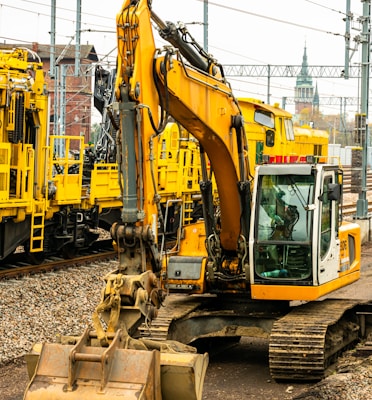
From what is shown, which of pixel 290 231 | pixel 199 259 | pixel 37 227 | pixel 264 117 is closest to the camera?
pixel 290 231

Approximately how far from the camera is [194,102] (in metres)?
9.75

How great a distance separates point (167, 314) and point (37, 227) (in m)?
7.36

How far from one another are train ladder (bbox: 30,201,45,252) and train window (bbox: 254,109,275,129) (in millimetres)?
8687

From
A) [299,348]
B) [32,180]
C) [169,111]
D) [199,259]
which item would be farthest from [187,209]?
[169,111]

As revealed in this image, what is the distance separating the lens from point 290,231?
1093cm

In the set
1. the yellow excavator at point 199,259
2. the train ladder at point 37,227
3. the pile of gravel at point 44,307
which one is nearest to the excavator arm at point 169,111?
the yellow excavator at point 199,259

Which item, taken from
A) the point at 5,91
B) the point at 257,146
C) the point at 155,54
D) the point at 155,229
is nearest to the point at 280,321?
the point at 155,229

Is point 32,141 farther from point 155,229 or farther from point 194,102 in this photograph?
point 155,229

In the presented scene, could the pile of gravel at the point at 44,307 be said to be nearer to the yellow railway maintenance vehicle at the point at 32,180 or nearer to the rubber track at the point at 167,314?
the yellow railway maintenance vehicle at the point at 32,180

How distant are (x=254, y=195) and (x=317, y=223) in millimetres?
825

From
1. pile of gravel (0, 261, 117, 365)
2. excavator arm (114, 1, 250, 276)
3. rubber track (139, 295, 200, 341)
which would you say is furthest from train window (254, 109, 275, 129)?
excavator arm (114, 1, 250, 276)

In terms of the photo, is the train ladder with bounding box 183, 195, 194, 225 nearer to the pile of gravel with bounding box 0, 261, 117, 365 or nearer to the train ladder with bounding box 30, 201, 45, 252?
the pile of gravel with bounding box 0, 261, 117, 365

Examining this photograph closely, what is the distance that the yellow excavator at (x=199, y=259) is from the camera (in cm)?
758

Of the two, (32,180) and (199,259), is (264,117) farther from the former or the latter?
(199,259)
